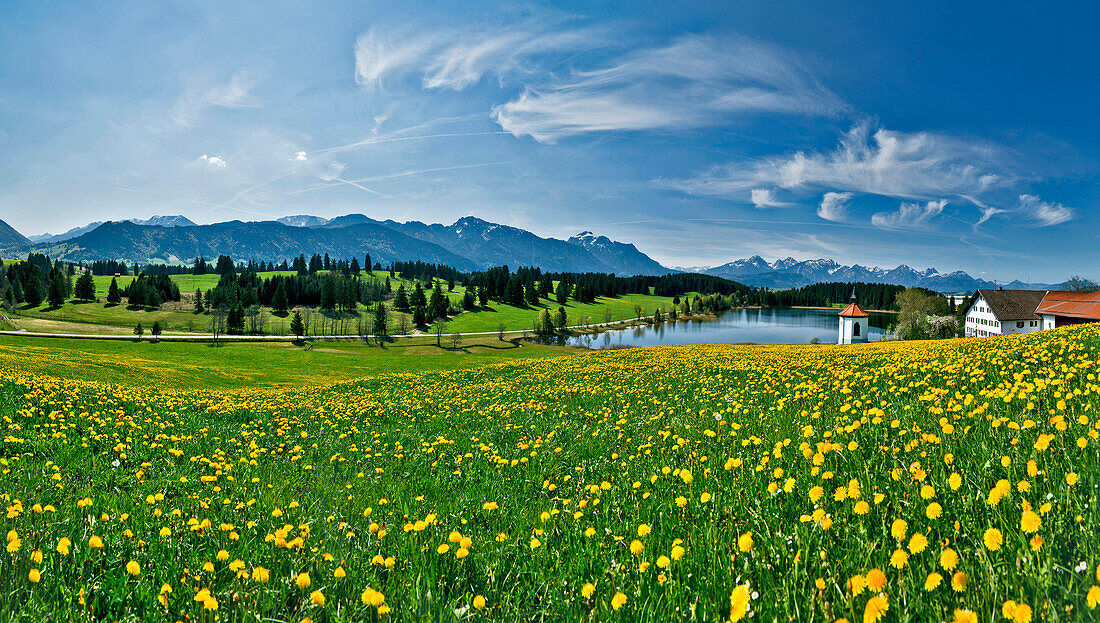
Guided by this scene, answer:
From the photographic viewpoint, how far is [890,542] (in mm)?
3152

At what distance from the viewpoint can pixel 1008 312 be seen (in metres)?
67.7

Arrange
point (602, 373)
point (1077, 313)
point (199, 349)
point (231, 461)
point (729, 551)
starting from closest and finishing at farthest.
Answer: point (729, 551)
point (231, 461)
point (602, 373)
point (1077, 313)
point (199, 349)

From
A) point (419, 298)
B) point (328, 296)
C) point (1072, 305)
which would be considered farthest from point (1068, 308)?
point (328, 296)

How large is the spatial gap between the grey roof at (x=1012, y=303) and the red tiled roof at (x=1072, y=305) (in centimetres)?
144

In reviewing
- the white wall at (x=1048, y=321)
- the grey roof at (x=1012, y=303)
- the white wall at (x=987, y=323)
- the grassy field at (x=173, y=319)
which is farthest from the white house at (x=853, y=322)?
the grassy field at (x=173, y=319)

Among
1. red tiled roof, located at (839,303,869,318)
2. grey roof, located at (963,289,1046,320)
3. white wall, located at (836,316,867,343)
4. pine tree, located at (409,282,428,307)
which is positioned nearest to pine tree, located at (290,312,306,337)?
pine tree, located at (409,282,428,307)

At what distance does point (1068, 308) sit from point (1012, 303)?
12.0m

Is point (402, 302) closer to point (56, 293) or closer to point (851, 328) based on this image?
point (56, 293)

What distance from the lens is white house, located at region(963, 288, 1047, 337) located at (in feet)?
220

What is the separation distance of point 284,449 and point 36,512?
5518 millimetres

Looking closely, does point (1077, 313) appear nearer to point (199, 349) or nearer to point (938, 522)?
point (938, 522)

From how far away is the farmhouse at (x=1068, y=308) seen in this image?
52.9 metres

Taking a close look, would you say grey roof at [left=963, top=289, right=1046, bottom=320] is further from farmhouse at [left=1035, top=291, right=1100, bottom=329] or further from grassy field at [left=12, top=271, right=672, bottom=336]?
grassy field at [left=12, top=271, right=672, bottom=336]

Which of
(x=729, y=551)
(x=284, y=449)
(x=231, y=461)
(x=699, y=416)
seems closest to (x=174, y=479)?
(x=231, y=461)
